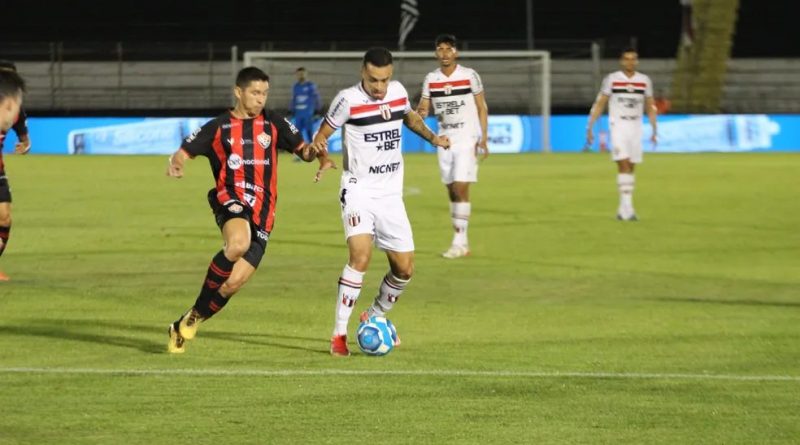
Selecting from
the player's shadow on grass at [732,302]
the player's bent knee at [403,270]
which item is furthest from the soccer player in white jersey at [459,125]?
the player's bent knee at [403,270]

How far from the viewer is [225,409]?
7.56m

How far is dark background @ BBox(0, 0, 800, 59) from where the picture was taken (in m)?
49.6

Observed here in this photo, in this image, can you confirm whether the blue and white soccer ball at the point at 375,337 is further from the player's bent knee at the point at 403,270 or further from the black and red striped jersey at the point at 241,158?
the black and red striped jersey at the point at 241,158

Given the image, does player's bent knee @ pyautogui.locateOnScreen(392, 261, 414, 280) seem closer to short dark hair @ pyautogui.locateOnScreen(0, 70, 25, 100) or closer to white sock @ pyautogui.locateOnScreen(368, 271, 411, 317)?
white sock @ pyautogui.locateOnScreen(368, 271, 411, 317)

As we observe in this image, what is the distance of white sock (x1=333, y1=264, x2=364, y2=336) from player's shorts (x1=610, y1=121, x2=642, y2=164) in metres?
11.2

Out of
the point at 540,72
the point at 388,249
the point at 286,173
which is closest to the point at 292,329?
the point at 388,249

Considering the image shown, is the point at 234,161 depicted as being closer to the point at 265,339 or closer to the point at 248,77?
the point at 248,77

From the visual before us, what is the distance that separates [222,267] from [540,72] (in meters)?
32.3

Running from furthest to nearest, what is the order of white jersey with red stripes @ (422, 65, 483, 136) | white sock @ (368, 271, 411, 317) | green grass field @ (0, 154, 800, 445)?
white jersey with red stripes @ (422, 65, 483, 136) < white sock @ (368, 271, 411, 317) < green grass field @ (0, 154, 800, 445)

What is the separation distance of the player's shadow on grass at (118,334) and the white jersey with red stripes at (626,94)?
35.7ft

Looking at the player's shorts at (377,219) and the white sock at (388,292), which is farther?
the white sock at (388,292)

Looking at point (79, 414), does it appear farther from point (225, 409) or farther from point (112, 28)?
point (112, 28)

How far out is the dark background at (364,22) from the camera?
4959cm

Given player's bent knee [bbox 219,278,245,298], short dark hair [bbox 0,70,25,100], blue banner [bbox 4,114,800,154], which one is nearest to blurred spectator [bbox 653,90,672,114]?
blue banner [bbox 4,114,800,154]
